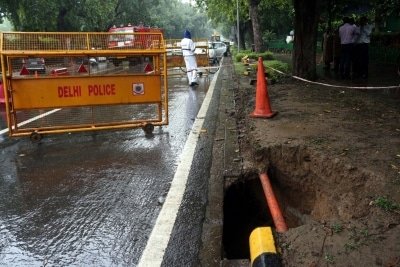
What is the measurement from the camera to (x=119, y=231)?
12.0 feet

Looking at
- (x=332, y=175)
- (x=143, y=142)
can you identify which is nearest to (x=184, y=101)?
(x=143, y=142)

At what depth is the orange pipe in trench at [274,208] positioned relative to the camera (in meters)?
3.61

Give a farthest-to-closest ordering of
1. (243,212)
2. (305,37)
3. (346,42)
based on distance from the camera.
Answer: (346,42)
(305,37)
(243,212)

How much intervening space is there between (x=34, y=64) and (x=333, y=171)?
531 centimetres

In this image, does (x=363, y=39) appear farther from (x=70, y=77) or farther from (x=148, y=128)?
(x=70, y=77)

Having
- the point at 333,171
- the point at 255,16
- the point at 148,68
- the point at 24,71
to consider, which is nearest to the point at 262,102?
the point at 148,68

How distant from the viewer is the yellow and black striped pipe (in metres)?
2.74

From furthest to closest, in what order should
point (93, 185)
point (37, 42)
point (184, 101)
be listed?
point (184, 101) < point (37, 42) < point (93, 185)

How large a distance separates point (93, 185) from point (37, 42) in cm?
300

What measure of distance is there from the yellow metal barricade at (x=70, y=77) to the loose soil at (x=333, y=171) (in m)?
1.97

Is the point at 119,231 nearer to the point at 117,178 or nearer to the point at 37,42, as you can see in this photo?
the point at 117,178

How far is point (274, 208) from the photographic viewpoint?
3891 mm

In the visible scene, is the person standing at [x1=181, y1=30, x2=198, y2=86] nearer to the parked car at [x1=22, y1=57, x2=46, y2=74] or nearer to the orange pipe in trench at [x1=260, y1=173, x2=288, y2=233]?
the parked car at [x1=22, y1=57, x2=46, y2=74]

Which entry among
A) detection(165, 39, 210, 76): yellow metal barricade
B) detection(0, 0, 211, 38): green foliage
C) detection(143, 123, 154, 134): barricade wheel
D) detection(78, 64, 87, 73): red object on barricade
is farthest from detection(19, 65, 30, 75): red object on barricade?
detection(0, 0, 211, 38): green foliage
